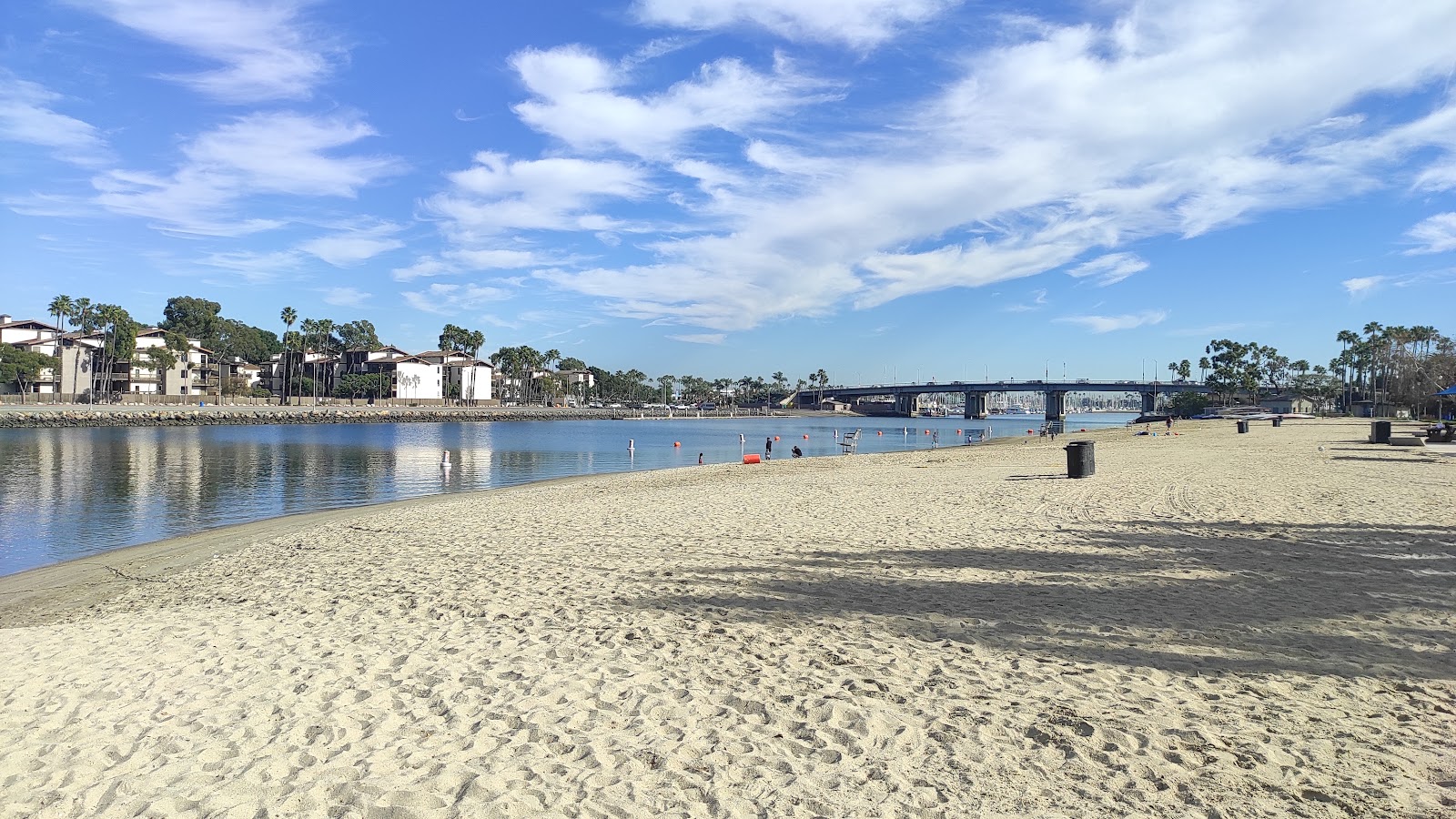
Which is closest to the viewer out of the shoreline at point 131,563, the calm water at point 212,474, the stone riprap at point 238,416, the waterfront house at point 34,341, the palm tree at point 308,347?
the shoreline at point 131,563

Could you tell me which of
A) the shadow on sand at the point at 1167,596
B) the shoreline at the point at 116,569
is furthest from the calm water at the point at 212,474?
the shadow on sand at the point at 1167,596

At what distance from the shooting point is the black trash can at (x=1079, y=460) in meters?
20.8

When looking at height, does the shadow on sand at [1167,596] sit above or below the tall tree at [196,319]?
below

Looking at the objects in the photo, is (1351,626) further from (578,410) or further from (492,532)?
(578,410)

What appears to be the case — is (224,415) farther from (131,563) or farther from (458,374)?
(131,563)

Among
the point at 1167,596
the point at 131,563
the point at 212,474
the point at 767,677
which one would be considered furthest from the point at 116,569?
the point at 212,474

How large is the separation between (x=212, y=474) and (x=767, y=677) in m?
35.3

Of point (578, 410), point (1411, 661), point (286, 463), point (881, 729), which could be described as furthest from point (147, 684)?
point (578, 410)

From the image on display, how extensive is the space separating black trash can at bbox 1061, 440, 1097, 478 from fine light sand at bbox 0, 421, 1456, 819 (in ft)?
26.4

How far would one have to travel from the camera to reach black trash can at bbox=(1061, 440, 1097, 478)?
20.8 metres

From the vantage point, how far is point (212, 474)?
33000 mm

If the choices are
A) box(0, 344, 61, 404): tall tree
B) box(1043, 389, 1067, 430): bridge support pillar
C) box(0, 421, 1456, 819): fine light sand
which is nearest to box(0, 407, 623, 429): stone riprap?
box(0, 344, 61, 404): tall tree

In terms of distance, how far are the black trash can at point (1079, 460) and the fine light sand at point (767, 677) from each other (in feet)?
26.4

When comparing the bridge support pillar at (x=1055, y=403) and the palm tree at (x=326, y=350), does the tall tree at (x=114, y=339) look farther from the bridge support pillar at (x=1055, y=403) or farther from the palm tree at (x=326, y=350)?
the bridge support pillar at (x=1055, y=403)
